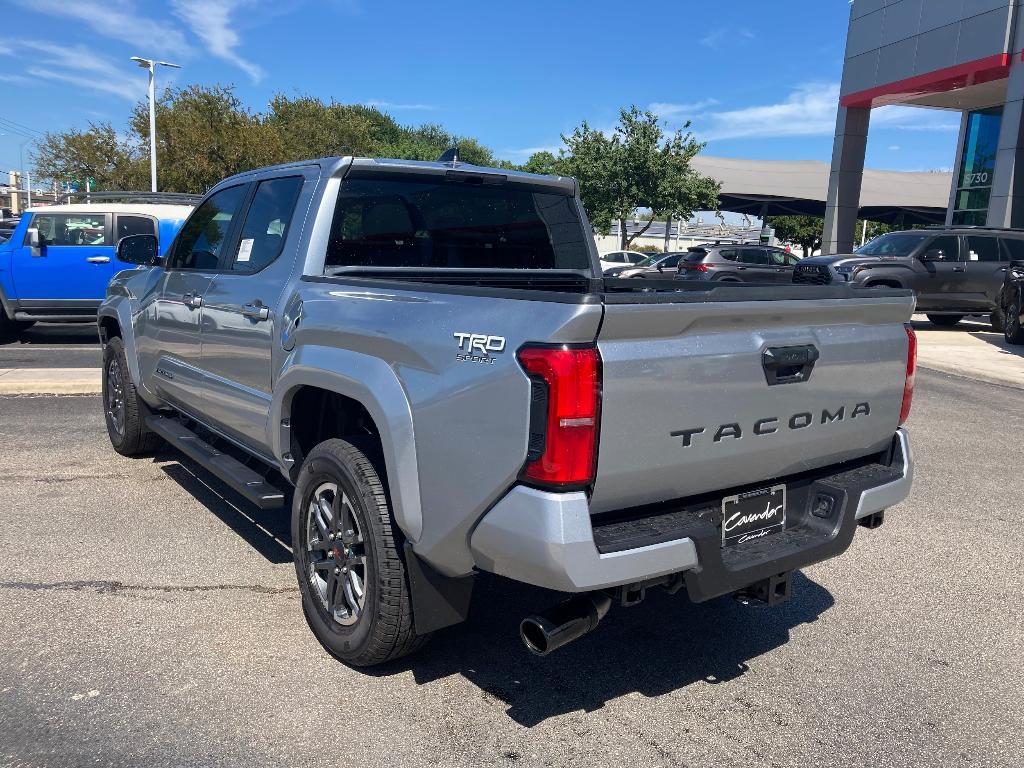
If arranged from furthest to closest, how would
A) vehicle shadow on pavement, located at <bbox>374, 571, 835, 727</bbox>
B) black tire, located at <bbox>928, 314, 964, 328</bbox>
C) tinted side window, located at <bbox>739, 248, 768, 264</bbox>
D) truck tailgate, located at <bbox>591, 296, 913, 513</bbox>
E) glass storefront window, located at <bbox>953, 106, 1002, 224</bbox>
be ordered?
glass storefront window, located at <bbox>953, 106, 1002, 224</bbox>
tinted side window, located at <bbox>739, 248, 768, 264</bbox>
black tire, located at <bbox>928, 314, 964, 328</bbox>
vehicle shadow on pavement, located at <bbox>374, 571, 835, 727</bbox>
truck tailgate, located at <bbox>591, 296, 913, 513</bbox>

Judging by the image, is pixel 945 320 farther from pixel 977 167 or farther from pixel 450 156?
pixel 450 156

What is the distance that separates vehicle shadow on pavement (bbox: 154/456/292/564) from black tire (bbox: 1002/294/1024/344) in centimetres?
1251

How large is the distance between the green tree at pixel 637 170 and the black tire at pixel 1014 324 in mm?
26240

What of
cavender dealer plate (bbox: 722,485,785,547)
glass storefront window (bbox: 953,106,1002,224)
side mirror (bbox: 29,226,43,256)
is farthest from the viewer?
glass storefront window (bbox: 953,106,1002,224)

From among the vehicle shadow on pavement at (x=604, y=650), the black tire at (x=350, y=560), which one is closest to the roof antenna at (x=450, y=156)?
the black tire at (x=350, y=560)

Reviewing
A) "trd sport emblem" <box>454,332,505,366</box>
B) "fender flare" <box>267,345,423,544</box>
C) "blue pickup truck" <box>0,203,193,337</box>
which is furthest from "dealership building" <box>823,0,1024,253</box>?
"trd sport emblem" <box>454,332,505,366</box>

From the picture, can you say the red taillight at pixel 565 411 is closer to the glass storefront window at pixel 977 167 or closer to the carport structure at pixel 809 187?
the glass storefront window at pixel 977 167

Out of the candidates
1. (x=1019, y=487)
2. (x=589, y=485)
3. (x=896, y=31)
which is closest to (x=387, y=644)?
(x=589, y=485)

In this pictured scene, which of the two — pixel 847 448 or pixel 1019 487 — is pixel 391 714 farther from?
pixel 1019 487

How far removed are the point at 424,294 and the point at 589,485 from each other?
90 cm

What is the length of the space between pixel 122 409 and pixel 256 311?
2.66 meters

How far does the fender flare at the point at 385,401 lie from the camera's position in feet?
9.23

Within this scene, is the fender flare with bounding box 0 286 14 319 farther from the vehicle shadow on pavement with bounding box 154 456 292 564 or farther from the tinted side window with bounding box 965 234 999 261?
the tinted side window with bounding box 965 234 999 261

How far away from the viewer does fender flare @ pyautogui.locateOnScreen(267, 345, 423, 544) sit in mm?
2814
